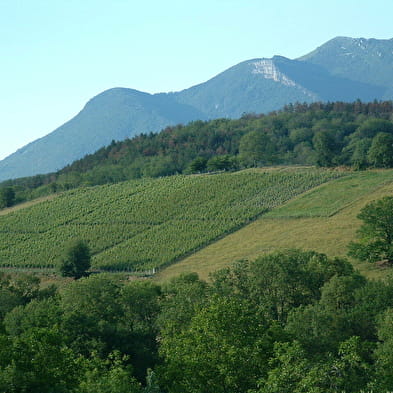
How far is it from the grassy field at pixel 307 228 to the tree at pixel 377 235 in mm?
1480

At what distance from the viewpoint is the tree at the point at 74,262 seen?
279 ft

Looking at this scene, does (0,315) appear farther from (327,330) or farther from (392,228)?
(392,228)

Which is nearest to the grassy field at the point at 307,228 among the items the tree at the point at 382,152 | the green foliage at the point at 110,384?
the tree at the point at 382,152

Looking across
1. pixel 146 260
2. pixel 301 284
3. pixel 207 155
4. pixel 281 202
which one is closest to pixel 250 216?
pixel 281 202

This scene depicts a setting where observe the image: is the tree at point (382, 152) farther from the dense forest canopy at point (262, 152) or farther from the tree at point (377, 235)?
the tree at point (377, 235)

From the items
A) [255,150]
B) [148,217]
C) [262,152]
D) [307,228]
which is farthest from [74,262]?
[262,152]

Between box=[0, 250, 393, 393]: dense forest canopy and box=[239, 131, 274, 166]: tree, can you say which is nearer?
box=[0, 250, 393, 393]: dense forest canopy

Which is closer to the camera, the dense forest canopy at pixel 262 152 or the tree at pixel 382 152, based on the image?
the tree at pixel 382 152

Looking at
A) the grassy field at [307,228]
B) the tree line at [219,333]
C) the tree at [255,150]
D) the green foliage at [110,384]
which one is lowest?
the grassy field at [307,228]

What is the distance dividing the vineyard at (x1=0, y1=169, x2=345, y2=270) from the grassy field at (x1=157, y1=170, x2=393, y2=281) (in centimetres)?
343

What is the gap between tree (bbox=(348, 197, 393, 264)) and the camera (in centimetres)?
6538

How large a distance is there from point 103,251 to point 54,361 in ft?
221

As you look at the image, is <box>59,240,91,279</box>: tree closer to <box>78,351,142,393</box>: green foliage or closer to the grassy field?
the grassy field

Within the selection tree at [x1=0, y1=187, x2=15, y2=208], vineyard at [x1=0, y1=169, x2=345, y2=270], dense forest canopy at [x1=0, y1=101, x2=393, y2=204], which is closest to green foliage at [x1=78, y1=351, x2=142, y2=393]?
vineyard at [x1=0, y1=169, x2=345, y2=270]
